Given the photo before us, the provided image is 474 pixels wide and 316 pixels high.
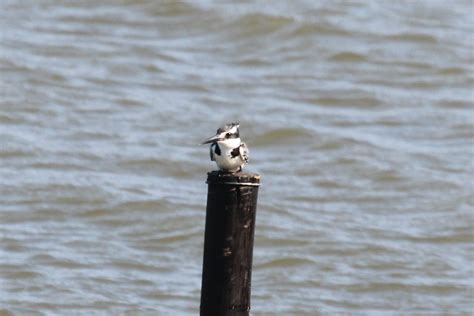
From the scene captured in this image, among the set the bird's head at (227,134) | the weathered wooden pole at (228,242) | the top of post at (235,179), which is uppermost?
the bird's head at (227,134)

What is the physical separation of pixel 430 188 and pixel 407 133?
1.46 meters

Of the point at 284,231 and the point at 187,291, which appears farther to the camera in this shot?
the point at 284,231

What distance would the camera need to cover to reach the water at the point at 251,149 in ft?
28.3

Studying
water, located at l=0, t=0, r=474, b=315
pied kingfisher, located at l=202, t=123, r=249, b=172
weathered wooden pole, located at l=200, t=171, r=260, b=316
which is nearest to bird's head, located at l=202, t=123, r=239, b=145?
pied kingfisher, located at l=202, t=123, r=249, b=172

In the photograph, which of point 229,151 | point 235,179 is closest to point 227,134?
point 229,151

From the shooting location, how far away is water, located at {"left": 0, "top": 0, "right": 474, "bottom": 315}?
864cm

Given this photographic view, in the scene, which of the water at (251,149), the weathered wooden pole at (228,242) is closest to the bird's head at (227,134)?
the weathered wooden pole at (228,242)

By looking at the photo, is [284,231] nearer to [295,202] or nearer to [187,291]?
[295,202]

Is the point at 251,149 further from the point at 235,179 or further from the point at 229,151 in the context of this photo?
the point at 235,179

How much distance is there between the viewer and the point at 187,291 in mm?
8281

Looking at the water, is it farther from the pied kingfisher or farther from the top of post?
the top of post

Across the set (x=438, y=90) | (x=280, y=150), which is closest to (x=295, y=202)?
(x=280, y=150)

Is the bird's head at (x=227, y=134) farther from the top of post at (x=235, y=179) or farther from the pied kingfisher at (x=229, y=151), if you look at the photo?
the top of post at (x=235, y=179)

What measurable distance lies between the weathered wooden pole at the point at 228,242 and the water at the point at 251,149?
268 centimetres
